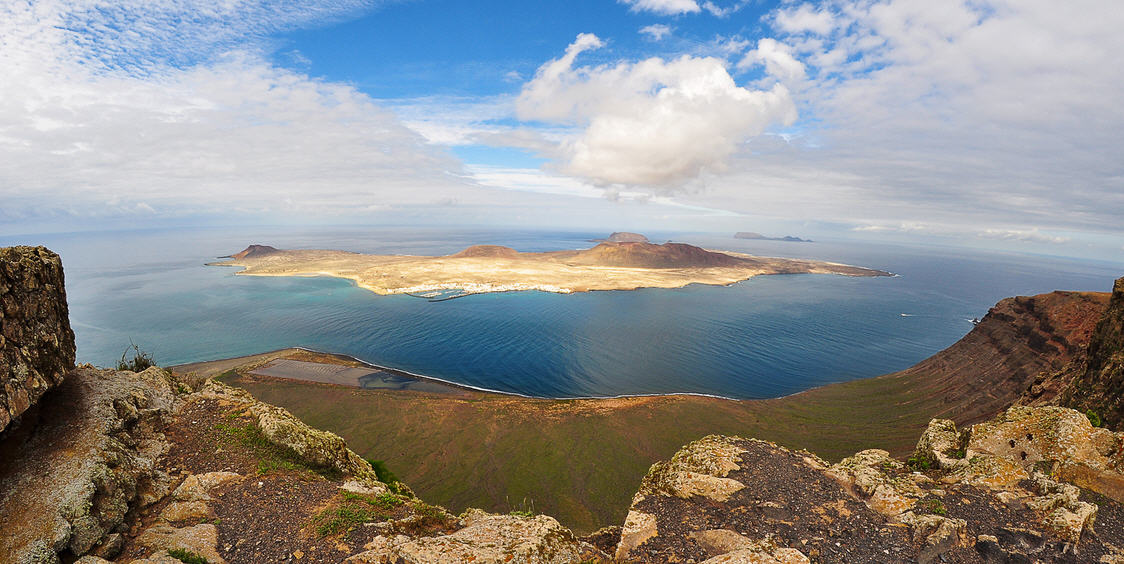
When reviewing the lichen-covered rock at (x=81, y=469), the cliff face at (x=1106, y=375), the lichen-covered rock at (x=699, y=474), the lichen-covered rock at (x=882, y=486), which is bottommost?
the lichen-covered rock at (x=699, y=474)

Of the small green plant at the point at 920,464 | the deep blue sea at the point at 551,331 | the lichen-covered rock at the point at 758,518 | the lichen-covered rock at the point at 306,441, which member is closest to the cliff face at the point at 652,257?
the deep blue sea at the point at 551,331

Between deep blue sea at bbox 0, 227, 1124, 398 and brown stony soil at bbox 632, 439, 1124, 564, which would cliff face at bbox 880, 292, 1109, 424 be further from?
brown stony soil at bbox 632, 439, 1124, 564

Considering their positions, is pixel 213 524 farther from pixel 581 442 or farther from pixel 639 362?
pixel 639 362

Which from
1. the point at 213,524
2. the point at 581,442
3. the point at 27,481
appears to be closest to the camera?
the point at 27,481

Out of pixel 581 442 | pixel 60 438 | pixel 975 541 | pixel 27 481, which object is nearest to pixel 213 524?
pixel 27 481

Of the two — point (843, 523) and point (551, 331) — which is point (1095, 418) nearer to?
point (843, 523)

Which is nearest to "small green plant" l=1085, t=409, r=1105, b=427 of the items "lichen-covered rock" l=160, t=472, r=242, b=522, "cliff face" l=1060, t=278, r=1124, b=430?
"cliff face" l=1060, t=278, r=1124, b=430

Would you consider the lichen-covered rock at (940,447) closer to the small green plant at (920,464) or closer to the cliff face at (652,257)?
the small green plant at (920,464)
